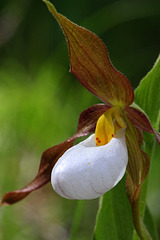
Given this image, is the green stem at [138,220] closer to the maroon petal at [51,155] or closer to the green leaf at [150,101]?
the green leaf at [150,101]

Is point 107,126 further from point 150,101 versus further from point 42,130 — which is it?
point 42,130

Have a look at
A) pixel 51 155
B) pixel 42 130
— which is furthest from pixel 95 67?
pixel 42 130

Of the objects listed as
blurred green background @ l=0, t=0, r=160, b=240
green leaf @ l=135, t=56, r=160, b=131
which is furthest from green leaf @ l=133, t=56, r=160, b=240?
blurred green background @ l=0, t=0, r=160, b=240

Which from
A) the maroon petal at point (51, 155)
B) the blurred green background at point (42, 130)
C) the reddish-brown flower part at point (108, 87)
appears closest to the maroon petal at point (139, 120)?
the reddish-brown flower part at point (108, 87)

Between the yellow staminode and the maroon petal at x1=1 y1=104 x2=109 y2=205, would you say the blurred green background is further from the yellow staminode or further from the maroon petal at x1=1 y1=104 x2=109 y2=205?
the yellow staminode

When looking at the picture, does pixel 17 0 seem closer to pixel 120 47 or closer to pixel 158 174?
pixel 120 47

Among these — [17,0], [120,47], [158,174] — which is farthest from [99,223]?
[17,0]
